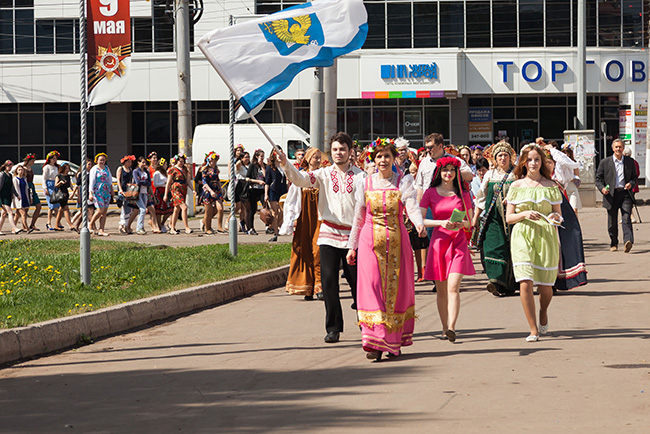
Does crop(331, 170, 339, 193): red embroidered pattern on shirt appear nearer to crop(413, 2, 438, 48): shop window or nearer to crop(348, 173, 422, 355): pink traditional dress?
crop(348, 173, 422, 355): pink traditional dress

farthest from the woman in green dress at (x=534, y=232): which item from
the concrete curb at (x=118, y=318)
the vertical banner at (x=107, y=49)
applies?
the vertical banner at (x=107, y=49)

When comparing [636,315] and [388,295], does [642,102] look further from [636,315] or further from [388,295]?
[388,295]

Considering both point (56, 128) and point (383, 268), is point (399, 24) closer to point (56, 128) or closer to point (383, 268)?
point (56, 128)

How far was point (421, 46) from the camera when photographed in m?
41.9

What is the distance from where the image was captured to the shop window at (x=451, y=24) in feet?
138

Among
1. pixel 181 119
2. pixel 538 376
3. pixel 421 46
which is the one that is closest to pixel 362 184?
pixel 538 376

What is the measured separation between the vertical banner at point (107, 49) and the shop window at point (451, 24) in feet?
104

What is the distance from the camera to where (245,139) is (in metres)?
33.6

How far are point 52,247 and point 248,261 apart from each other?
4126 mm

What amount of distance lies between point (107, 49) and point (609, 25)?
33982mm

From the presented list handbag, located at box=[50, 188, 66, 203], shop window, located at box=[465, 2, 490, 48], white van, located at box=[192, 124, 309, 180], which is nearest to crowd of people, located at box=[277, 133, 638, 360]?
handbag, located at box=[50, 188, 66, 203]

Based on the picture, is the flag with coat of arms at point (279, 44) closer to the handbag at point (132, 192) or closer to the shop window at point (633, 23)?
the handbag at point (132, 192)

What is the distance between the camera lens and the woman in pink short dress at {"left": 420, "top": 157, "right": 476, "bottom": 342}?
8672 mm

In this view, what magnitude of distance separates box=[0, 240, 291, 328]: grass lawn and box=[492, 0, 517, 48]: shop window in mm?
26208
